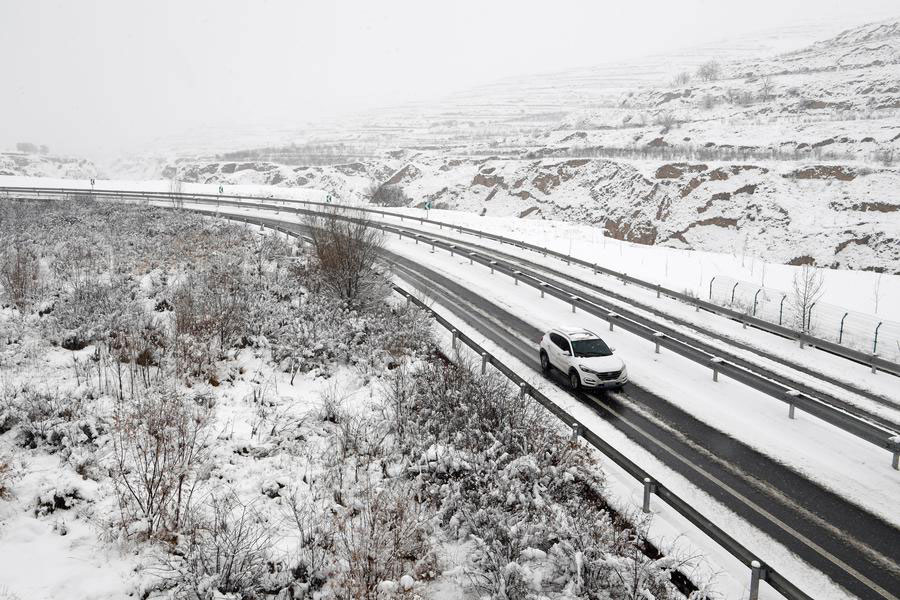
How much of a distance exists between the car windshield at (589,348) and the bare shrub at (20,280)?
17972 mm

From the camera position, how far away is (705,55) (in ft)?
617

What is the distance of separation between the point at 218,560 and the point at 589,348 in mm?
12473

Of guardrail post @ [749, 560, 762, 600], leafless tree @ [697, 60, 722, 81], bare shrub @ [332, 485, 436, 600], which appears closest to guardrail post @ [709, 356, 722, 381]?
guardrail post @ [749, 560, 762, 600]

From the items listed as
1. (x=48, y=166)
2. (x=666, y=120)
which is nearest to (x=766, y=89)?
(x=666, y=120)

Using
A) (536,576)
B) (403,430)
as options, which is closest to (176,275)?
(403,430)

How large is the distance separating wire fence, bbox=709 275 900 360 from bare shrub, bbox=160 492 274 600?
22.7 metres

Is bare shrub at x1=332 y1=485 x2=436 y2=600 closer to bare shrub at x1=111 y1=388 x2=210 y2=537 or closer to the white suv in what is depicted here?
bare shrub at x1=111 y1=388 x2=210 y2=537

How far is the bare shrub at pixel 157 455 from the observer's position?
8.16 metres

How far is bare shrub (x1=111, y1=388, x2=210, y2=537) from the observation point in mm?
8156

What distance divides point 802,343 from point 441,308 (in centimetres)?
1527

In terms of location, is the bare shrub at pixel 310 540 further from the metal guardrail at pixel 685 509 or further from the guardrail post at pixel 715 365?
the guardrail post at pixel 715 365

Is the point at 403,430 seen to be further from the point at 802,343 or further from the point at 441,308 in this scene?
the point at 802,343

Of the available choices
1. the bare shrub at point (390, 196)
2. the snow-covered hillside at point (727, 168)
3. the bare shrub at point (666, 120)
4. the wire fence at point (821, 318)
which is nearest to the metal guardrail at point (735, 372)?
the wire fence at point (821, 318)

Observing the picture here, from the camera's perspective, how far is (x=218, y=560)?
6949mm
